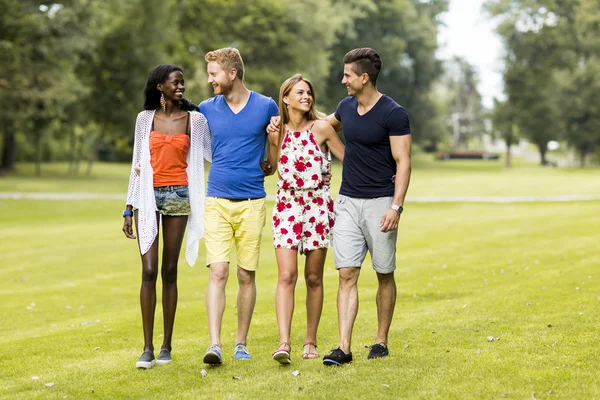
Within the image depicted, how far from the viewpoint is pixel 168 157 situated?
6703 millimetres

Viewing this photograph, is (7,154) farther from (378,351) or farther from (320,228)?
(378,351)

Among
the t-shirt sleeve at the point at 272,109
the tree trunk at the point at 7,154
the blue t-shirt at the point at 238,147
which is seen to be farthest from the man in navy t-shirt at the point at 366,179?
the tree trunk at the point at 7,154

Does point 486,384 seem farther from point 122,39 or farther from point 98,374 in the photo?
point 122,39

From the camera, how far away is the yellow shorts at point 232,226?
6797mm

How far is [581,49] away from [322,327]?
72.9 metres

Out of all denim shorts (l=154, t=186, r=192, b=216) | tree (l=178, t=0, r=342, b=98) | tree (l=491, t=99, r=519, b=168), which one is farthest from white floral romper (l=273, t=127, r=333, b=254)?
tree (l=491, t=99, r=519, b=168)

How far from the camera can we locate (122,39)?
51.2 meters

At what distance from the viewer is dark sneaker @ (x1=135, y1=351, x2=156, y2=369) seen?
676 centimetres

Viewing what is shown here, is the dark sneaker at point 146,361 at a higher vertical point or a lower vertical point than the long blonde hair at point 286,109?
lower

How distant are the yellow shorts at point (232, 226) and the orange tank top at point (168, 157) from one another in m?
0.32

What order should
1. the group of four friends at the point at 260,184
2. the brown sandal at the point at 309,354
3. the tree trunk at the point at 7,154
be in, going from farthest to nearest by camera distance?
the tree trunk at the point at 7,154, the brown sandal at the point at 309,354, the group of four friends at the point at 260,184

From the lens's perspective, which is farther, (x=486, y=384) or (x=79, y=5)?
(x=79, y=5)

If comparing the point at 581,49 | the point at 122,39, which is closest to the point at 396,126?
the point at 122,39

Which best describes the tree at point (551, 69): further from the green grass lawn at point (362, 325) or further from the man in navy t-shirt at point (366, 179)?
the man in navy t-shirt at point (366, 179)
